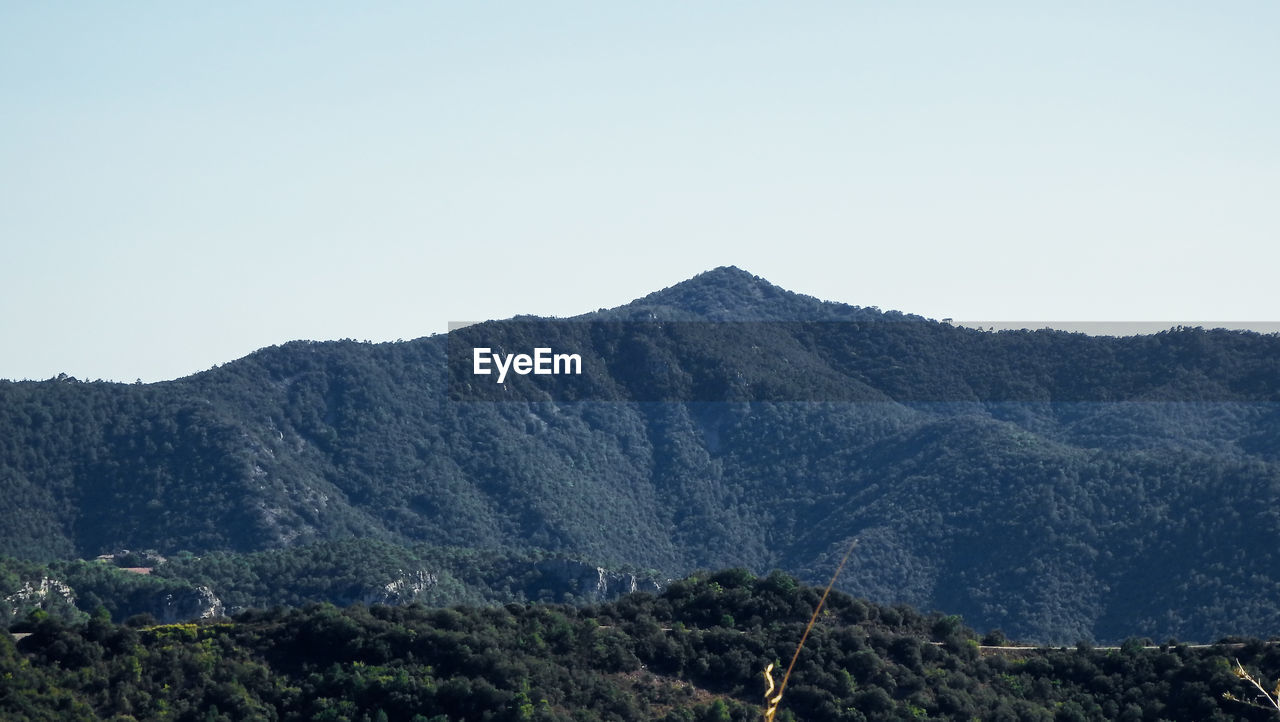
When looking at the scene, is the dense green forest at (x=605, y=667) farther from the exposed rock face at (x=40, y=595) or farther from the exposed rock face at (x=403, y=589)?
the exposed rock face at (x=403, y=589)

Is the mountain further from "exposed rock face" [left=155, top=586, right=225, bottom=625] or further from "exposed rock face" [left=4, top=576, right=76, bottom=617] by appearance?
"exposed rock face" [left=4, top=576, right=76, bottom=617]

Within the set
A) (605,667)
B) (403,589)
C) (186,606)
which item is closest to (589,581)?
(403,589)

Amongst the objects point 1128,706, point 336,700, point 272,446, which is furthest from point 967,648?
point 272,446

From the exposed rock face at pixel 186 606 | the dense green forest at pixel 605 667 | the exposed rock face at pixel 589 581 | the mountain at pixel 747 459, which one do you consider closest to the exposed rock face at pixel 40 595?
the exposed rock face at pixel 186 606

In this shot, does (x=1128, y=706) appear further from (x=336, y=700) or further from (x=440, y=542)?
(x=440, y=542)

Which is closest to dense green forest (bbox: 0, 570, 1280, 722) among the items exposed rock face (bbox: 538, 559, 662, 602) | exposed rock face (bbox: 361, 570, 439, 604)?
exposed rock face (bbox: 361, 570, 439, 604)
